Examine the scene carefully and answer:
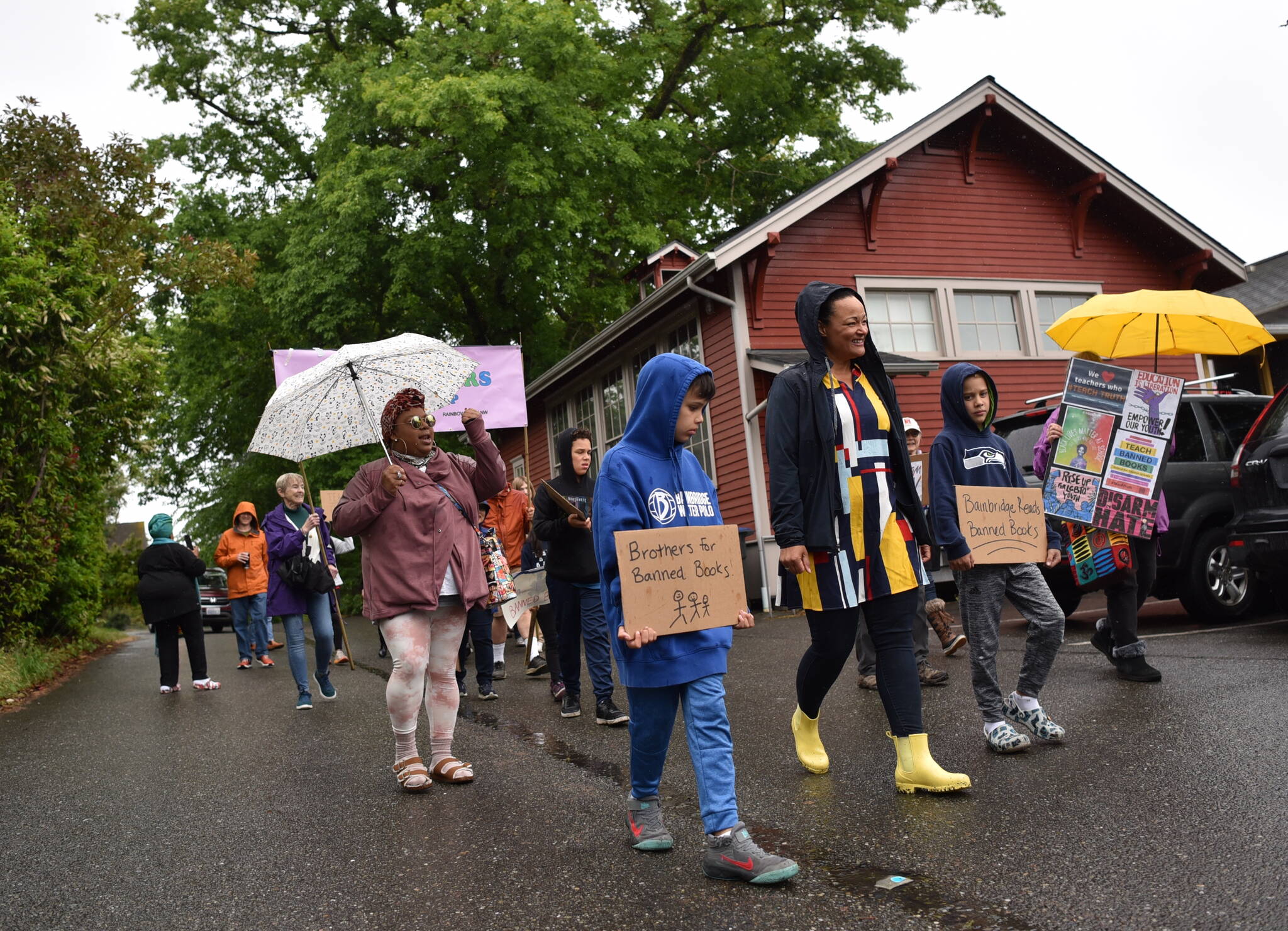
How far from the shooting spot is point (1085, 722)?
19.0 ft

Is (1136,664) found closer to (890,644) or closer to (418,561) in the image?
(890,644)

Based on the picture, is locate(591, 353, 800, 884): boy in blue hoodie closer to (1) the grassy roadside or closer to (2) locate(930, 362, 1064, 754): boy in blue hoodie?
(2) locate(930, 362, 1064, 754): boy in blue hoodie

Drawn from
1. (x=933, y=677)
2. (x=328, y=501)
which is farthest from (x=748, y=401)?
(x=933, y=677)

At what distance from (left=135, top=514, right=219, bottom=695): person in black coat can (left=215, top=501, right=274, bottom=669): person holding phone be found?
5.60 ft

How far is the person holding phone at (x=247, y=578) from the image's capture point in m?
13.3

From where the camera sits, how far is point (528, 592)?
343 inches

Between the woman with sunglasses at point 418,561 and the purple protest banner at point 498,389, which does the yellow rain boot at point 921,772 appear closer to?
the woman with sunglasses at point 418,561

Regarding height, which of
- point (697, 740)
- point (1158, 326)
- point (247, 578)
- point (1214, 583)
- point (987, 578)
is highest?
point (1158, 326)

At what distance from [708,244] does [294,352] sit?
19412 millimetres

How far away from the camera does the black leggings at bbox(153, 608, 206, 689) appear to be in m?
10.9

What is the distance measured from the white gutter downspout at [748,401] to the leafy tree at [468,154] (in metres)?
7.85

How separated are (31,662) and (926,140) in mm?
14916

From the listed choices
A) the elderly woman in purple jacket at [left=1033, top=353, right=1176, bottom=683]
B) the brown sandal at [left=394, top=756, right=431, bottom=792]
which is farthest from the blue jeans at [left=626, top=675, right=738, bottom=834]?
the elderly woman in purple jacket at [left=1033, top=353, right=1176, bottom=683]

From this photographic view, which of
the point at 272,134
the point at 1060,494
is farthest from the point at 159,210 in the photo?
the point at 1060,494
